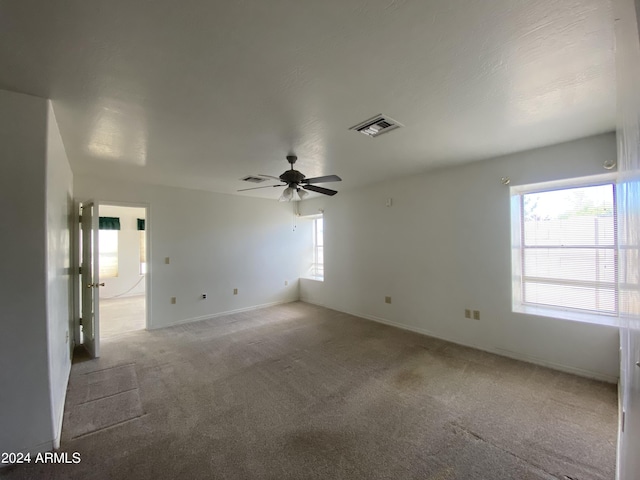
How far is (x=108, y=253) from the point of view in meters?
7.14

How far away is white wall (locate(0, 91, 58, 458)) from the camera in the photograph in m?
1.70

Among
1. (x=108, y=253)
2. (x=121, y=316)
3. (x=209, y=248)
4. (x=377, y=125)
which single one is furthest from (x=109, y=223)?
(x=377, y=125)

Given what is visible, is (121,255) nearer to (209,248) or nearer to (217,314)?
(209,248)

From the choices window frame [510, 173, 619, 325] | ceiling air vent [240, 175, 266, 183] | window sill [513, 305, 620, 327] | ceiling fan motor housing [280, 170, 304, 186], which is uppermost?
ceiling air vent [240, 175, 266, 183]

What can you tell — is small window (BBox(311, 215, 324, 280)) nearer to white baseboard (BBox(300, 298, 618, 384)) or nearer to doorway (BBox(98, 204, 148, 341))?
white baseboard (BBox(300, 298, 618, 384))

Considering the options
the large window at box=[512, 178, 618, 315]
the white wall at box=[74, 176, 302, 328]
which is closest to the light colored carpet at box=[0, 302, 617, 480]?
the large window at box=[512, 178, 618, 315]

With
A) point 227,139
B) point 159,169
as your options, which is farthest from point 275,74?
point 159,169

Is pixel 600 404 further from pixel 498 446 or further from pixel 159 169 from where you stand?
pixel 159 169

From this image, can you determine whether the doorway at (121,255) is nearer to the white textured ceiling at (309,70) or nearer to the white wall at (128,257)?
the white wall at (128,257)

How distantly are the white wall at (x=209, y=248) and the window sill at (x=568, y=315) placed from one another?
14.3ft

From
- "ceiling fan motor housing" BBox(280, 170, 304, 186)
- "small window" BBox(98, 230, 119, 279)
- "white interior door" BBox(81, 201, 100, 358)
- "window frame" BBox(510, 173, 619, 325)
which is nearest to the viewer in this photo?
"window frame" BBox(510, 173, 619, 325)

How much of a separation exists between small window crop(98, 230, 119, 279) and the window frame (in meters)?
8.64

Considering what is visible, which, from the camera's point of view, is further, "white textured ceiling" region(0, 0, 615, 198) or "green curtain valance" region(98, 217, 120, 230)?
"green curtain valance" region(98, 217, 120, 230)

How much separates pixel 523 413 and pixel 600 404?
702 millimetres
